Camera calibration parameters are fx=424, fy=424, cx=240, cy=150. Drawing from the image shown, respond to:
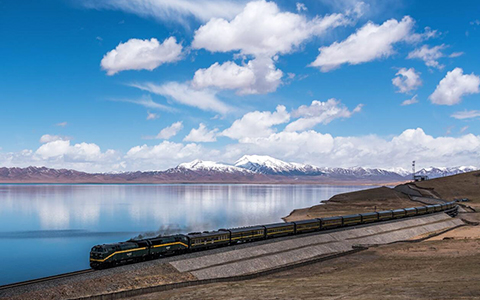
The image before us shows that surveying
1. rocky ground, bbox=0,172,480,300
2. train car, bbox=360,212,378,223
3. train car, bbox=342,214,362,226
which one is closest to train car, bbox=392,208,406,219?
train car, bbox=360,212,378,223

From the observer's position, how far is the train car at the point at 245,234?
167 feet

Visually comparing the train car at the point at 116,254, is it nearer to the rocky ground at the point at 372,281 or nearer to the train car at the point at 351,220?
the rocky ground at the point at 372,281

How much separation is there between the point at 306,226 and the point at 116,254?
30863mm

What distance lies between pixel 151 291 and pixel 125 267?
603cm

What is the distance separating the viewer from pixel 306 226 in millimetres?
61781

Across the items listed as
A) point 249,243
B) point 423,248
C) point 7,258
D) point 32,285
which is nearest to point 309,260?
point 249,243

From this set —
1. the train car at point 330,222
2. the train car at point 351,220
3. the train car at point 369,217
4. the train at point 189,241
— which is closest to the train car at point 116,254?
the train at point 189,241

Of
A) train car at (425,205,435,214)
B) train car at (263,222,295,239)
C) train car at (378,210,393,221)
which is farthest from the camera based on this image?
train car at (425,205,435,214)

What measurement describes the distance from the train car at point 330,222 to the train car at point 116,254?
31.9m

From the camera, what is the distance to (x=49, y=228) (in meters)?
88.4

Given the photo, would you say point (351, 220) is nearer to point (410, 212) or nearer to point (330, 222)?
point (330, 222)

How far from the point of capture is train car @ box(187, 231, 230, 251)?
4638 cm

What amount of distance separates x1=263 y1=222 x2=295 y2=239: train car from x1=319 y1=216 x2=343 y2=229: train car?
7.94 m

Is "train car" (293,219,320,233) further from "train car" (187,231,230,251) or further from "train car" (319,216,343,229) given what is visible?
"train car" (187,231,230,251)
